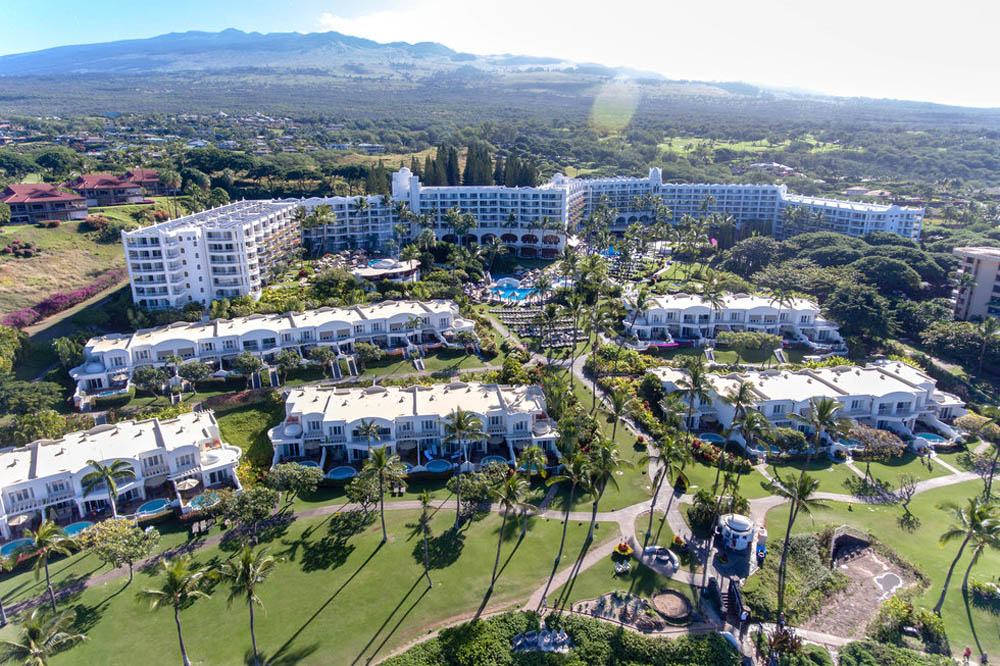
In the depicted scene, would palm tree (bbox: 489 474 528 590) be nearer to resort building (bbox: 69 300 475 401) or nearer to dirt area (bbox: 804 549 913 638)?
dirt area (bbox: 804 549 913 638)

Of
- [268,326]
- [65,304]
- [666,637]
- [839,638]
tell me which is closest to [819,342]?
[839,638]

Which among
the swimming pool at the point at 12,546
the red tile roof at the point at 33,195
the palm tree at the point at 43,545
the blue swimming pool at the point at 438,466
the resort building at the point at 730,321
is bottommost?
the blue swimming pool at the point at 438,466

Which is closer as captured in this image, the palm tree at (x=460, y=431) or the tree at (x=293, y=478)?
the palm tree at (x=460, y=431)

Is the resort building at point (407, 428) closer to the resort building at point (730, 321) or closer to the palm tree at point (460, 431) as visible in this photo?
the palm tree at point (460, 431)

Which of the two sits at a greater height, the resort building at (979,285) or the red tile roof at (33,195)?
the red tile roof at (33,195)

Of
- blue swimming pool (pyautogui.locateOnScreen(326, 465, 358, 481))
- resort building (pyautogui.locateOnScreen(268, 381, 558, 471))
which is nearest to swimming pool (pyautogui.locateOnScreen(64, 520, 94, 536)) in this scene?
resort building (pyautogui.locateOnScreen(268, 381, 558, 471))

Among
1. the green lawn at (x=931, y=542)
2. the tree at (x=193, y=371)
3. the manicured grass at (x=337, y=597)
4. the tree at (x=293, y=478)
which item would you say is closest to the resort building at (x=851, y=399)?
the green lawn at (x=931, y=542)

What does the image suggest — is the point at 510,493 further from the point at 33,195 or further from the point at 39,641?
the point at 33,195

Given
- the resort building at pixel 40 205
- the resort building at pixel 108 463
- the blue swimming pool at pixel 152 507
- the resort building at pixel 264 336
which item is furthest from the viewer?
the resort building at pixel 40 205

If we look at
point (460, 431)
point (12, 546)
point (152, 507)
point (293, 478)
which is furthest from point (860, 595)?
point (12, 546)
